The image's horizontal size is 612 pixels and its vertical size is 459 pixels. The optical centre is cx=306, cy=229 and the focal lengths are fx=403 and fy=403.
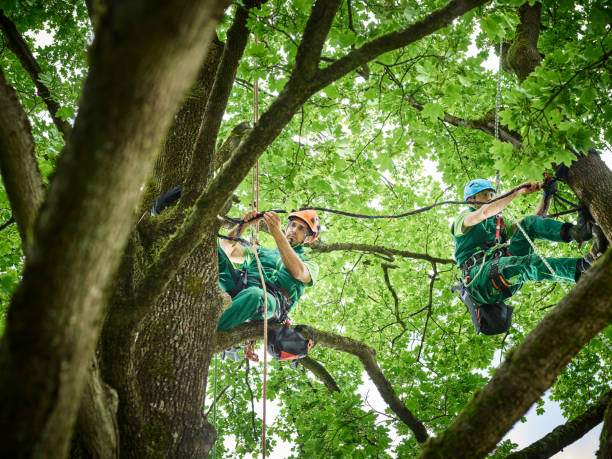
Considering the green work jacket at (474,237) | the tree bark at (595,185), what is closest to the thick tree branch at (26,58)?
the green work jacket at (474,237)

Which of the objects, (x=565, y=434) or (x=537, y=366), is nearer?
(x=537, y=366)

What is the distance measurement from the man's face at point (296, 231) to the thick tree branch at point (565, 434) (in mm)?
3077

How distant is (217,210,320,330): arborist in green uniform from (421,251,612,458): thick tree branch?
7.09ft

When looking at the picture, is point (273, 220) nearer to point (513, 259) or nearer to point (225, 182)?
point (225, 182)

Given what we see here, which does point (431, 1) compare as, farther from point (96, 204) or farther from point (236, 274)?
point (96, 204)

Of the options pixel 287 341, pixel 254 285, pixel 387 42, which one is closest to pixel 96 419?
→ pixel 387 42

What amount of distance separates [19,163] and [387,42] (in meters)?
1.72

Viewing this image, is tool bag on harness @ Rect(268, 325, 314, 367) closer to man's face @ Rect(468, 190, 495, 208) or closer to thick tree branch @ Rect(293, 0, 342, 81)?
thick tree branch @ Rect(293, 0, 342, 81)

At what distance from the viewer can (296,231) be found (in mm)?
4840

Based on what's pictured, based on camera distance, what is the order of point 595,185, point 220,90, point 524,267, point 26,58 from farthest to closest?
point 524,267
point 26,58
point 595,185
point 220,90

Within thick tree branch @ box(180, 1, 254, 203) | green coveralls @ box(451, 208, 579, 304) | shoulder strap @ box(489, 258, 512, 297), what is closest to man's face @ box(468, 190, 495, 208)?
green coveralls @ box(451, 208, 579, 304)

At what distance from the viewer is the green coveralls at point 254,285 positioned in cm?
338

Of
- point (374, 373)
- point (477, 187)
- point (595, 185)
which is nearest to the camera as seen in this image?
point (595, 185)

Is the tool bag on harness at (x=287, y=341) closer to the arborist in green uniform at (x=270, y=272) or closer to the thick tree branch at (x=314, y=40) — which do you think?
the arborist in green uniform at (x=270, y=272)
